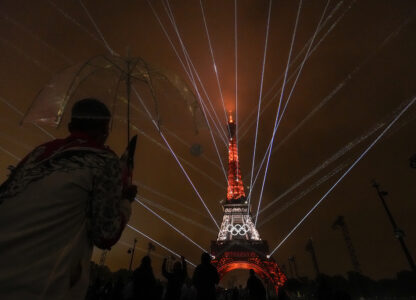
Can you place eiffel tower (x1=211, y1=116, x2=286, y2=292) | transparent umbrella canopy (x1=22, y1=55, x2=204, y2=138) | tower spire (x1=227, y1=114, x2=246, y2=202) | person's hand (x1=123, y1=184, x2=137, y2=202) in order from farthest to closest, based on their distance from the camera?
tower spire (x1=227, y1=114, x2=246, y2=202)
eiffel tower (x1=211, y1=116, x2=286, y2=292)
transparent umbrella canopy (x1=22, y1=55, x2=204, y2=138)
person's hand (x1=123, y1=184, x2=137, y2=202)

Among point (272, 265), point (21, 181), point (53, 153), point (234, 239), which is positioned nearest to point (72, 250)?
point (21, 181)

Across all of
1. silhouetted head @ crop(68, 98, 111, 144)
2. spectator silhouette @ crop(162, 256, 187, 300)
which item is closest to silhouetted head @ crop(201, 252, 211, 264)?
spectator silhouette @ crop(162, 256, 187, 300)

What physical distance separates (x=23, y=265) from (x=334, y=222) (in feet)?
216

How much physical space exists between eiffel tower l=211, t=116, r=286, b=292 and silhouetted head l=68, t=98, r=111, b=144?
38995mm

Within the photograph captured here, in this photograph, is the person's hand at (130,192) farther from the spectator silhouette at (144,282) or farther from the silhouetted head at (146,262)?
the silhouetted head at (146,262)

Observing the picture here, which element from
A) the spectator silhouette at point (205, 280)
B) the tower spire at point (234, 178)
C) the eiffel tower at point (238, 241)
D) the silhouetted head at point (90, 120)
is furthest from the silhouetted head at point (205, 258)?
the tower spire at point (234, 178)

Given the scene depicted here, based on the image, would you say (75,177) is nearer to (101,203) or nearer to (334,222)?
(101,203)

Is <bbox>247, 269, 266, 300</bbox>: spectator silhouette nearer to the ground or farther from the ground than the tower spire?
nearer to the ground

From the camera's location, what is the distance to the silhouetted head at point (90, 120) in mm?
2287

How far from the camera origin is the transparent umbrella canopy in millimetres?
4203

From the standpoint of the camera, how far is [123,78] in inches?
198

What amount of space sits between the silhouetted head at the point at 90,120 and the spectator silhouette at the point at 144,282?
4758mm

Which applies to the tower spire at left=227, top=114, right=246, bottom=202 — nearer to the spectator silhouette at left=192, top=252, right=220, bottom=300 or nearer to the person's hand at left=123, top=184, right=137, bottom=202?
the spectator silhouette at left=192, top=252, right=220, bottom=300

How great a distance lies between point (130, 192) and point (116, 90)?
3.46 m
